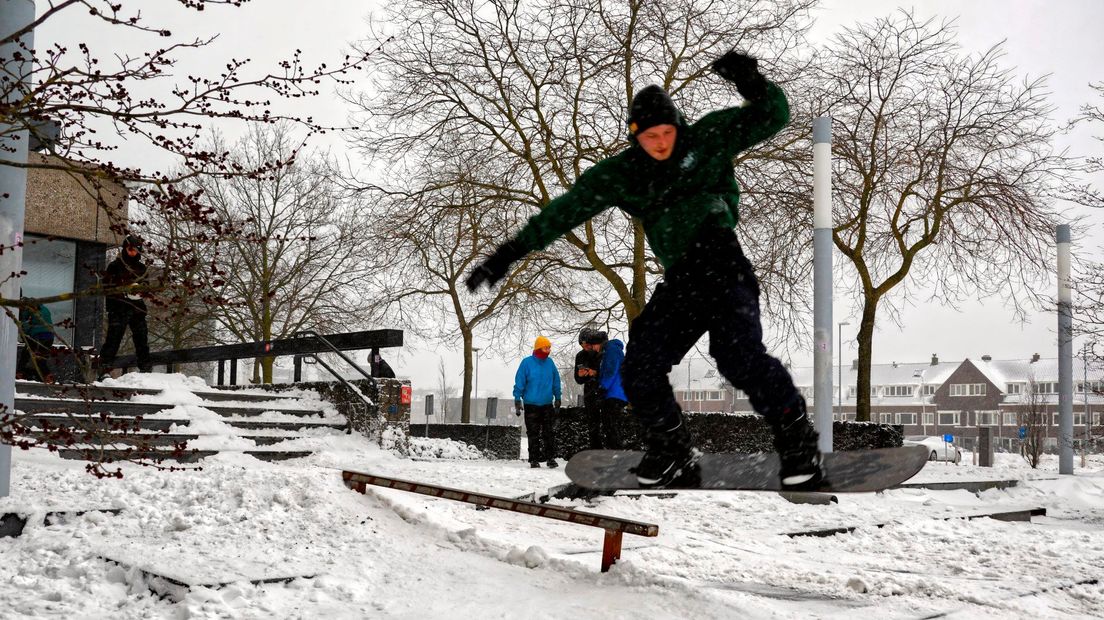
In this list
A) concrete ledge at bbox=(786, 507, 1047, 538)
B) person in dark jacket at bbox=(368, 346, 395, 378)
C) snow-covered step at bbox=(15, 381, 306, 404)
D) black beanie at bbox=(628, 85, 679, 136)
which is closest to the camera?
black beanie at bbox=(628, 85, 679, 136)

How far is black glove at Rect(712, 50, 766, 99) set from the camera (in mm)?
3547

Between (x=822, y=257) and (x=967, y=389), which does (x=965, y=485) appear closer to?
(x=822, y=257)

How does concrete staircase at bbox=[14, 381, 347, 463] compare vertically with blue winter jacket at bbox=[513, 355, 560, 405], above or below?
below

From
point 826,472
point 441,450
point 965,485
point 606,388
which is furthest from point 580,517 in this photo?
point 965,485

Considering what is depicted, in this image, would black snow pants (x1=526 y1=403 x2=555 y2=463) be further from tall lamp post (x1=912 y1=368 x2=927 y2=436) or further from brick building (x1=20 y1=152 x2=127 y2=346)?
tall lamp post (x1=912 y1=368 x2=927 y2=436)

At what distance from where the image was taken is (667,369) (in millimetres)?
3857

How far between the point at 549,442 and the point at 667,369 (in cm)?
893

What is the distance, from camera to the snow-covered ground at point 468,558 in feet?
16.3

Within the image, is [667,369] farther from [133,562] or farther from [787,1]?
[787,1]

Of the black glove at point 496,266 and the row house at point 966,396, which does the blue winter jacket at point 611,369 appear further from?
the row house at point 966,396

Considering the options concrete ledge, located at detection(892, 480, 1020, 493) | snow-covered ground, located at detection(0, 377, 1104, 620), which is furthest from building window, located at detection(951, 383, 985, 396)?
snow-covered ground, located at detection(0, 377, 1104, 620)

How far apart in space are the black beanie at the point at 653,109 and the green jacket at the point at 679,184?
0.33 ft

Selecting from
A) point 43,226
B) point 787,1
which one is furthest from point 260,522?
point 43,226

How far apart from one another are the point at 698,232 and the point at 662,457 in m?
1.08
